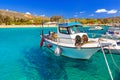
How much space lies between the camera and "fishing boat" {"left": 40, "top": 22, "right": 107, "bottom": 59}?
15.6 meters

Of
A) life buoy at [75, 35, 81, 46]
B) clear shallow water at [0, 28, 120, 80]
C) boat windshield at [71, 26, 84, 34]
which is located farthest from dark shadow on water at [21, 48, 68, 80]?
A: boat windshield at [71, 26, 84, 34]

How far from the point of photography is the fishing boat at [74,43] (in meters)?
15.6

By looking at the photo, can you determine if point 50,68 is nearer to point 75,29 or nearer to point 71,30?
point 71,30

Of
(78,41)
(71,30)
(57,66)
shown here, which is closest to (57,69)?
(57,66)

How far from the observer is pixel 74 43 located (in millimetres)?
17078

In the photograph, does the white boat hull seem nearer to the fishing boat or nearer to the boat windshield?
the fishing boat

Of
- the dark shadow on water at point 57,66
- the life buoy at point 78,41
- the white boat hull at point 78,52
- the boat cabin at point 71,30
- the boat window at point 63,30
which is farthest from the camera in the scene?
the boat window at point 63,30

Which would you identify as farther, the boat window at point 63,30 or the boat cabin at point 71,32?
the boat window at point 63,30

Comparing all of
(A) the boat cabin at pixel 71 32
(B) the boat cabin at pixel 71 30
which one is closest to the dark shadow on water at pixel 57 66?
(A) the boat cabin at pixel 71 32

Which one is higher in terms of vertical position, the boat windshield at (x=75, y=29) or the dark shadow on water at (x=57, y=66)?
the boat windshield at (x=75, y=29)

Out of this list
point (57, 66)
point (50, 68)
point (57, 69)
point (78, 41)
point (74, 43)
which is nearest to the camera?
point (57, 69)

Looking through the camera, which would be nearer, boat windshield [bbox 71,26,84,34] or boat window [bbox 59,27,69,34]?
boat windshield [bbox 71,26,84,34]

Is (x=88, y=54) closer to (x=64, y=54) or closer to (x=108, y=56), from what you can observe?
(x=64, y=54)

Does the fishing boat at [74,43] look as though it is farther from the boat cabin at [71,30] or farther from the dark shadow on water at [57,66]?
the dark shadow on water at [57,66]
